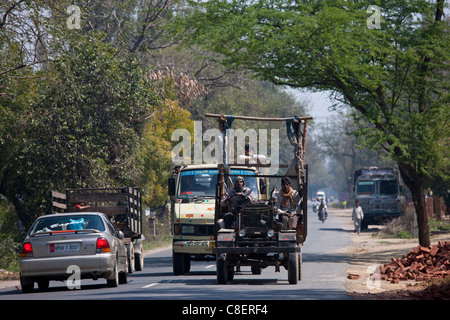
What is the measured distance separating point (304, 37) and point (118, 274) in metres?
10.8

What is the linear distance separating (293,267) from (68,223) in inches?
185

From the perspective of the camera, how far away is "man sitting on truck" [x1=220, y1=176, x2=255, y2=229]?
16.5 m

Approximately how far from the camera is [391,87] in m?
25.4

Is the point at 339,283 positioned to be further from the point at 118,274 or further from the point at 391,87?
the point at 391,87

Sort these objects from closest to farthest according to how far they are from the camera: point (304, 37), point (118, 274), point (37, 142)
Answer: point (118, 274)
point (304, 37)
point (37, 142)

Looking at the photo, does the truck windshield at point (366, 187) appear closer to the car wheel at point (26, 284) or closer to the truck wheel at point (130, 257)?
the truck wheel at point (130, 257)

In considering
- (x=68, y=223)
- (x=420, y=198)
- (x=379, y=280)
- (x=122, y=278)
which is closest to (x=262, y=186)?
(x=379, y=280)

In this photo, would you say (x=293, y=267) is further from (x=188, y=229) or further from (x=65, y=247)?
(x=65, y=247)

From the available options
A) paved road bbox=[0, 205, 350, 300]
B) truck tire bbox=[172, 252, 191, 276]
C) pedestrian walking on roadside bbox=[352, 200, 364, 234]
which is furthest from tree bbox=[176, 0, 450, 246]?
pedestrian walking on roadside bbox=[352, 200, 364, 234]

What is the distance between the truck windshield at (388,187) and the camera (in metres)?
47.1

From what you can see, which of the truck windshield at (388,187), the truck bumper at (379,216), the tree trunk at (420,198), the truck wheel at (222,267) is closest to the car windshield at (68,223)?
the truck wheel at (222,267)

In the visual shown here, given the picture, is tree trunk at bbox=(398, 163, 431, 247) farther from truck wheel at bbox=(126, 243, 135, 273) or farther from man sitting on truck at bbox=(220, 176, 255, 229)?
man sitting on truck at bbox=(220, 176, 255, 229)

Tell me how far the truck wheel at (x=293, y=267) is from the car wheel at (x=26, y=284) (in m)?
5.19
